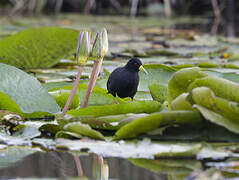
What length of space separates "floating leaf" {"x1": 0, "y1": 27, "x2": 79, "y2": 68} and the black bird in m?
0.52

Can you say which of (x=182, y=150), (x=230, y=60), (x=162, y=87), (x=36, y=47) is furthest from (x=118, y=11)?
(x=182, y=150)

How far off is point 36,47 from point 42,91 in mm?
984

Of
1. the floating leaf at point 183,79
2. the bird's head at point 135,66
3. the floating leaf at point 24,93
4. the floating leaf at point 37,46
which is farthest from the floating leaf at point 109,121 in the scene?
the floating leaf at point 37,46

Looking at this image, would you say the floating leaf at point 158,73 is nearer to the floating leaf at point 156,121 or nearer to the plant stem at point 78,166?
the floating leaf at point 156,121

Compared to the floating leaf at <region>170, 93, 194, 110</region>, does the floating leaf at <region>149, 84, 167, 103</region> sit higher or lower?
lower

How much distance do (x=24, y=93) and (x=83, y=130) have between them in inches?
16.6

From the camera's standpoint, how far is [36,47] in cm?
274

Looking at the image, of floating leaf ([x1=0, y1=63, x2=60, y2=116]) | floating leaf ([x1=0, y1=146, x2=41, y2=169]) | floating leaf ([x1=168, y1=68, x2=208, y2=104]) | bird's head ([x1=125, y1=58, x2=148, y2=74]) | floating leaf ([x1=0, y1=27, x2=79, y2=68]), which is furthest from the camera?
floating leaf ([x1=0, y1=27, x2=79, y2=68])

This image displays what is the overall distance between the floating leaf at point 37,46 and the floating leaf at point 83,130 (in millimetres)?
1256

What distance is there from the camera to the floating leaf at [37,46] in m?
2.65

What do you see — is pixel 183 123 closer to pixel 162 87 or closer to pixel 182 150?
pixel 182 150

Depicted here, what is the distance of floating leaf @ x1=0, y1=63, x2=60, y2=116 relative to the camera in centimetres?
176

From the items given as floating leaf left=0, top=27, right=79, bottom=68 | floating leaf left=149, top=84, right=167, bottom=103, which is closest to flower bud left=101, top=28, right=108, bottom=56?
floating leaf left=149, top=84, right=167, bottom=103

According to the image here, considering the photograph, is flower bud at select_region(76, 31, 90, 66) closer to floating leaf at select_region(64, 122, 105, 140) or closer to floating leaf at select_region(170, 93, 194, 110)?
floating leaf at select_region(64, 122, 105, 140)
